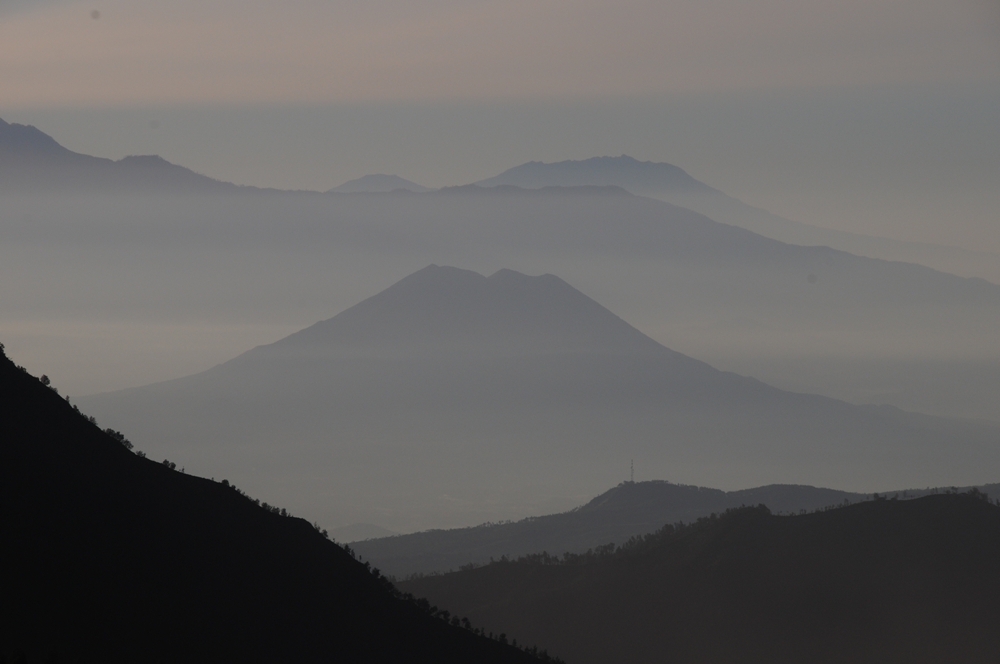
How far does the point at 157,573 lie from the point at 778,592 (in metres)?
53.8

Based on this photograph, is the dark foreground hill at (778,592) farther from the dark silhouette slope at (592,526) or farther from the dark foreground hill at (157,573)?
the dark silhouette slope at (592,526)

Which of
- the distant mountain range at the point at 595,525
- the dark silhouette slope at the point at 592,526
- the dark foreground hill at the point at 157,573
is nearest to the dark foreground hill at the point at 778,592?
the dark foreground hill at the point at 157,573

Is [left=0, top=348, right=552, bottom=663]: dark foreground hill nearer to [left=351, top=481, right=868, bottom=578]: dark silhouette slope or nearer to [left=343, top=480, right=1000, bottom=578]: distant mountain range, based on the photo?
[left=343, top=480, right=1000, bottom=578]: distant mountain range

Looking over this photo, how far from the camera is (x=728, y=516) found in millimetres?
95438

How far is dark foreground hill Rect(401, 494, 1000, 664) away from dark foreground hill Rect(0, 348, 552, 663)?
3407 centimetres

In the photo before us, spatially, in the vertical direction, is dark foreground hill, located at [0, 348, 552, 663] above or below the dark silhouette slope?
below

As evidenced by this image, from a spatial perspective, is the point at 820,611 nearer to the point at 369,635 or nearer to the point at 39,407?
the point at 369,635

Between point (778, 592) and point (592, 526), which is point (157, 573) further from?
point (592, 526)

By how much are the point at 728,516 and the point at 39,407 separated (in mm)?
63797

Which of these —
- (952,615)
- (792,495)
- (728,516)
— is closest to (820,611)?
(952,615)

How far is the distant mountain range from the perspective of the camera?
6344 inches

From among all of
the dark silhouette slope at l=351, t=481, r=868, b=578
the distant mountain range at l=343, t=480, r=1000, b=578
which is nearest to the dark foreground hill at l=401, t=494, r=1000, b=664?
the distant mountain range at l=343, t=480, r=1000, b=578

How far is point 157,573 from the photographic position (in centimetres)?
3725

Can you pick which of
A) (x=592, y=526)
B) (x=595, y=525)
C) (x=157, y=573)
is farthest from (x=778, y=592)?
(x=595, y=525)
